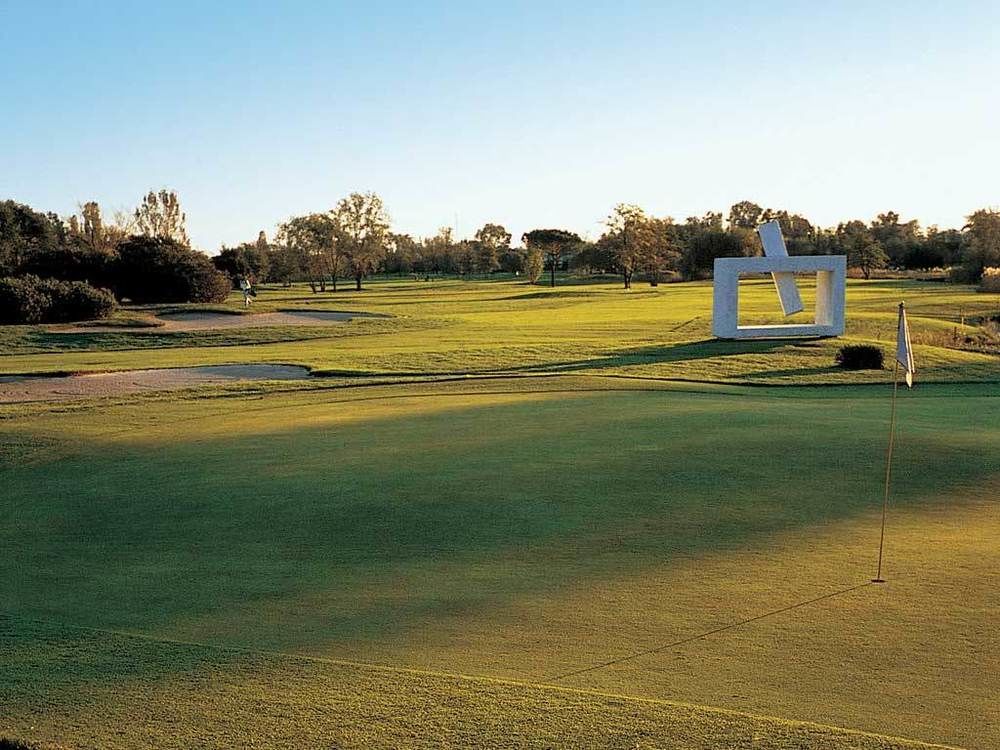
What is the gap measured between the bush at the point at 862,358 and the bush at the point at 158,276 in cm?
3729

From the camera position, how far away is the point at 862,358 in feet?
92.9

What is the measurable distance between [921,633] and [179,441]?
11260 millimetres

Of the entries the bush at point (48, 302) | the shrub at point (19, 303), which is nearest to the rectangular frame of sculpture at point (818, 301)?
the bush at point (48, 302)

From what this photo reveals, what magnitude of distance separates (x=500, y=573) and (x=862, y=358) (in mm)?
22253

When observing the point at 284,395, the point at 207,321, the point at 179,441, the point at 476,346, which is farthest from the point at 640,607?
the point at 207,321

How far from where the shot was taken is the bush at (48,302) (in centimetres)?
4159

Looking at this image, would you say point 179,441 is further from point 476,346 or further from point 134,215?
point 134,215

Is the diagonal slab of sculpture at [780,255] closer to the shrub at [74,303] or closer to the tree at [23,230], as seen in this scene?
the shrub at [74,303]

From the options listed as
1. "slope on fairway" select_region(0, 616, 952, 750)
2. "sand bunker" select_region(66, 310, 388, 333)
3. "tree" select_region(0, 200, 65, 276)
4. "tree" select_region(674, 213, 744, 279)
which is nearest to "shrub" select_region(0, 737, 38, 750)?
"slope on fairway" select_region(0, 616, 952, 750)

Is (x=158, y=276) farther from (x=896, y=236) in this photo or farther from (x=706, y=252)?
(x=896, y=236)

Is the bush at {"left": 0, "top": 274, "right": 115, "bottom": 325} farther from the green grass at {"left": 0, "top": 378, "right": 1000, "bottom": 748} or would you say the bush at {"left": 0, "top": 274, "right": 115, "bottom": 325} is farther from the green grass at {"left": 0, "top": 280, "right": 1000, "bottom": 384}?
the green grass at {"left": 0, "top": 378, "right": 1000, "bottom": 748}

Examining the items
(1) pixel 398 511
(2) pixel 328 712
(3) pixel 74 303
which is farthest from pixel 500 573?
(3) pixel 74 303

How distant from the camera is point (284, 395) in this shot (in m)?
21.9

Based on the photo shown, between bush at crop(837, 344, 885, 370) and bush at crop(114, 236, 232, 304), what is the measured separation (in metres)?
37.3
